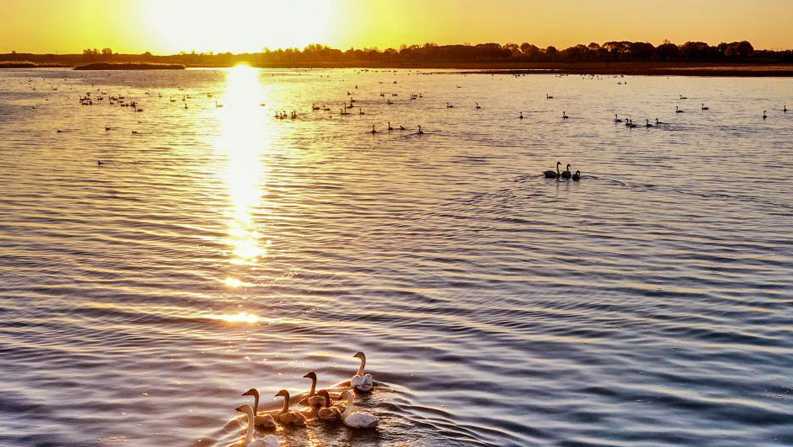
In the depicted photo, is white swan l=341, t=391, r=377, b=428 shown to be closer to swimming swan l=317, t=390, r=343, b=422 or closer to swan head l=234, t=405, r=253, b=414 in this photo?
swimming swan l=317, t=390, r=343, b=422

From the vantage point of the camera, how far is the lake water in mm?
13734

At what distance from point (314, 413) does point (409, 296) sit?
21.9 ft

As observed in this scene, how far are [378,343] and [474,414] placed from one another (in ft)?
11.5

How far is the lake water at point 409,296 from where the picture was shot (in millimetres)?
13734

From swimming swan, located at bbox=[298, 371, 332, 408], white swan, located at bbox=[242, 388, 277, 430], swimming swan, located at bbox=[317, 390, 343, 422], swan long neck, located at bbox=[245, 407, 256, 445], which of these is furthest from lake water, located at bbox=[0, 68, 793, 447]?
swan long neck, located at bbox=[245, 407, 256, 445]

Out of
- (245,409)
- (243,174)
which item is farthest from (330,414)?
(243,174)

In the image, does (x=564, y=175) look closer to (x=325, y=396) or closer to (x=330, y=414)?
(x=325, y=396)

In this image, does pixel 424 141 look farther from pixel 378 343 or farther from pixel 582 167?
pixel 378 343

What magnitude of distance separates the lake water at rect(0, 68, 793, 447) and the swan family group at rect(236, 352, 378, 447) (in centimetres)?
23

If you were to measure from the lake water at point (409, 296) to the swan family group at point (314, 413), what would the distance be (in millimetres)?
235

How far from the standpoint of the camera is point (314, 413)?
1349 centimetres

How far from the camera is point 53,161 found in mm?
43688

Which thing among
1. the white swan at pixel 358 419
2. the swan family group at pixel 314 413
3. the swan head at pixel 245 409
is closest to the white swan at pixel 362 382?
the swan family group at pixel 314 413

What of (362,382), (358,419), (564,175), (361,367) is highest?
(564,175)
